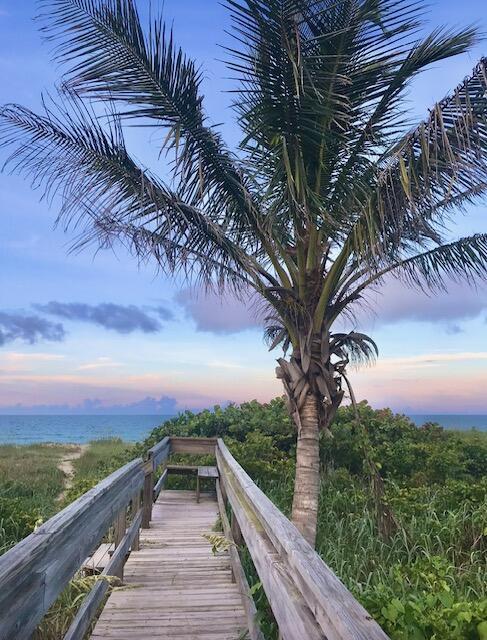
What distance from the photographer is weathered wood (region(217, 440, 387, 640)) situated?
1.44m

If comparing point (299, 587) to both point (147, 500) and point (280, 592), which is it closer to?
point (280, 592)

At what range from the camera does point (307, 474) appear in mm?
6188

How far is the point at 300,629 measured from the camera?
171cm

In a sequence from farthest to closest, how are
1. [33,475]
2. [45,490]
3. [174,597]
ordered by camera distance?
[33,475] → [45,490] → [174,597]

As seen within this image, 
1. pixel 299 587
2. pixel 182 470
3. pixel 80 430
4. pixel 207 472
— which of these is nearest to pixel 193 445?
pixel 182 470

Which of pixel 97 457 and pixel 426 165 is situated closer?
pixel 426 165

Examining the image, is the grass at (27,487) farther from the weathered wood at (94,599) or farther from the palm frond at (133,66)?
the palm frond at (133,66)

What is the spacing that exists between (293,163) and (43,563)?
200 inches

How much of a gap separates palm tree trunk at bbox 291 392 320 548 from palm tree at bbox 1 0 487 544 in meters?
0.02

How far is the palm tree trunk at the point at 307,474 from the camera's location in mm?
5980

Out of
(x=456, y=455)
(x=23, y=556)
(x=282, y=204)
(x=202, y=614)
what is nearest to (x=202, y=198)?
(x=282, y=204)

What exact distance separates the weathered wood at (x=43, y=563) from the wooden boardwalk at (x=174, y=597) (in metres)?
1.13

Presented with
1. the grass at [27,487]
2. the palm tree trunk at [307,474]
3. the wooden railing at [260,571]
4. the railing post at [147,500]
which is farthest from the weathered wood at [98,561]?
the palm tree trunk at [307,474]

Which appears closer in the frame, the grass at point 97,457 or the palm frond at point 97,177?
the palm frond at point 97,177
